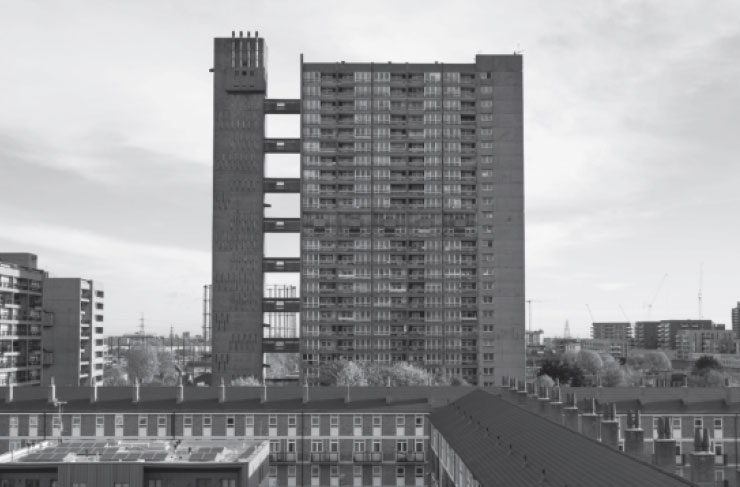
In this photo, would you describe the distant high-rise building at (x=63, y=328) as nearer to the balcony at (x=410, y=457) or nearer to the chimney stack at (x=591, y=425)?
the balcony at (x=410, y=457)

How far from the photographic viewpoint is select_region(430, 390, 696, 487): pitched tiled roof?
40.7 metres

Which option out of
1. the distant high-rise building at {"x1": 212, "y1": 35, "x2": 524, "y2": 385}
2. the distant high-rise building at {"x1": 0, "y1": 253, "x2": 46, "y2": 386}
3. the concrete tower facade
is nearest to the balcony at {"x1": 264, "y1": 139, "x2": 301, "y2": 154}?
the distant high-rise building at {"x1": 212, "y1": 35, "x2": 524, "y2": 385}

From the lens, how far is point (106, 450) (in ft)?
272

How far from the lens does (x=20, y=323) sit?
181 m

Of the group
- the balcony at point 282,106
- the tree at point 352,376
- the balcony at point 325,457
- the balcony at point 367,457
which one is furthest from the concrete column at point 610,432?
the balcony at point 282,106

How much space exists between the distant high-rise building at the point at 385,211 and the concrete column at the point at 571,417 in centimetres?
11278

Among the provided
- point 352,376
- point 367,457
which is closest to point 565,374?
point 352,376

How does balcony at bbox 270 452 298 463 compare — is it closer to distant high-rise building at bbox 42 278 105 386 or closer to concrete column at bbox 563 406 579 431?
concrete column at bbox 563 406 579 431

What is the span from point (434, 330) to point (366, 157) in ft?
131

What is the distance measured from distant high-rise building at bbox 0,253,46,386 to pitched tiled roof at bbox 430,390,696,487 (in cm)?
12372

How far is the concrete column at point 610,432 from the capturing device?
2030 inches

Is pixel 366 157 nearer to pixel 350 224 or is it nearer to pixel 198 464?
pixel 350 224

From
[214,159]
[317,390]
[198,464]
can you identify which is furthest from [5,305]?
[198,464]

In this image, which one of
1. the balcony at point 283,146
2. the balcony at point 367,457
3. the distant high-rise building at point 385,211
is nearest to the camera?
the balcony at point 367,457
